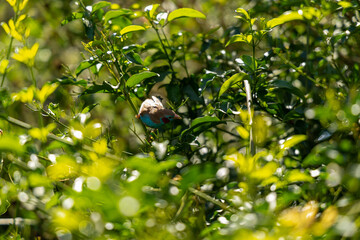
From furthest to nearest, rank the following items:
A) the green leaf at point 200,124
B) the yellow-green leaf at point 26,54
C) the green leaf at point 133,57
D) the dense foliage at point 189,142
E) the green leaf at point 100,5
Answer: the green leaf at point 100,5
the green leaf at point 133,57
the green leaf at point 200,124
the yellow-green leaf at point 26,54
the dense foliage at point 189,142

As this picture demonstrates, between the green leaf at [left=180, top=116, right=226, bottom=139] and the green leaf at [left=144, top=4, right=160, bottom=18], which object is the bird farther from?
the green leaf at [left=144, top=4, right=160, bottom=18]

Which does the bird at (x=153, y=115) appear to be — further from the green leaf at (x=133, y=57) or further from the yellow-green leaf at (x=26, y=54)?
the yellow-green leaf at (x=26, y=54)

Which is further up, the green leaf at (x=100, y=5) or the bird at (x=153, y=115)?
the green leaf at (x=100, y=5)

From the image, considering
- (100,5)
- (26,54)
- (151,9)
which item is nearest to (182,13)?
(151,9)

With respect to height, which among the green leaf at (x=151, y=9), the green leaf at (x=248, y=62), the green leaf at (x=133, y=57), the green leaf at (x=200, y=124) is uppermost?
the green leaf at (x=151, y=9)

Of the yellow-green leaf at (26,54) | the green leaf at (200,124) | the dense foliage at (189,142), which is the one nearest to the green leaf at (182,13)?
the dense foliage at (189,142)

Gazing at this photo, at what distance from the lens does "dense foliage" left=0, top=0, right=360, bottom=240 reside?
17.1 inches

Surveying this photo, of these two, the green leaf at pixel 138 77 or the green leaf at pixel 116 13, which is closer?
the green leaf at pixel 138 77

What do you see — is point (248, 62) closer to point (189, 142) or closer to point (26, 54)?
point (189, 142)

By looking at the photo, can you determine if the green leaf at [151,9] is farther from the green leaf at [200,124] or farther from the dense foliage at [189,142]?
the green leaf at [200,124]

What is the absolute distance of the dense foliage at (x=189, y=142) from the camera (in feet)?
1.42

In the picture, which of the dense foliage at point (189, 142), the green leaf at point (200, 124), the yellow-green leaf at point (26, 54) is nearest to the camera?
the dense foliage at point (189, 142)

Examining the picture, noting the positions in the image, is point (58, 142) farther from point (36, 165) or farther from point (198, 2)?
point (198, 2)

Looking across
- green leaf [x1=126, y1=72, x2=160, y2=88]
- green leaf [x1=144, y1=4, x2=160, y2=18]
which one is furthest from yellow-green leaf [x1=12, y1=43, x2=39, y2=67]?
green leaf [x1=144, y1=4, x2=160, y2=18]
